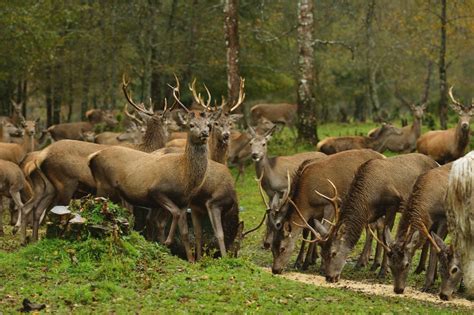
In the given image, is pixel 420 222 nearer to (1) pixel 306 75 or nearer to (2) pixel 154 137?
(2) pixel 154 137

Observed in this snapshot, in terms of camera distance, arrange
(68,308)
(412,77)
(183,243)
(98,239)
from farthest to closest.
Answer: (412,77)
(183,243)
(98,239)
(68,308)

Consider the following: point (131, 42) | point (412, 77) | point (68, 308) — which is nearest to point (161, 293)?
point (68, 308)

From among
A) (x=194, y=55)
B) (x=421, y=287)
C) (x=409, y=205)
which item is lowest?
(x=421, y=287)

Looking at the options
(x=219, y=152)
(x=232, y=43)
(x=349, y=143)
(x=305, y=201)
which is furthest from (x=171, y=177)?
(x=232, y=43)

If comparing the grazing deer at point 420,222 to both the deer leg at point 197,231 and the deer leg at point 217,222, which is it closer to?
the deer leg at point 217,222

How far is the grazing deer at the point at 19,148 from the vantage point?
1909 cm

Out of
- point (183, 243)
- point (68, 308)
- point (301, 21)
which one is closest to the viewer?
point (68, 308)

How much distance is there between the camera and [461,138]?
21.2 metres

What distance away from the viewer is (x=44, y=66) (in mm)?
32656

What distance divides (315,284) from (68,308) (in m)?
3.78

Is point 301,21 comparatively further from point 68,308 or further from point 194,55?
point 68,308

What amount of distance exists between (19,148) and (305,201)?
29.9 feet

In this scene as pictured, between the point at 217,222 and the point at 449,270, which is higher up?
the point at 217,222

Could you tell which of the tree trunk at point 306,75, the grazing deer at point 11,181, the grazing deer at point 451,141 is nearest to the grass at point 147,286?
the grazing deer at point 11,181
